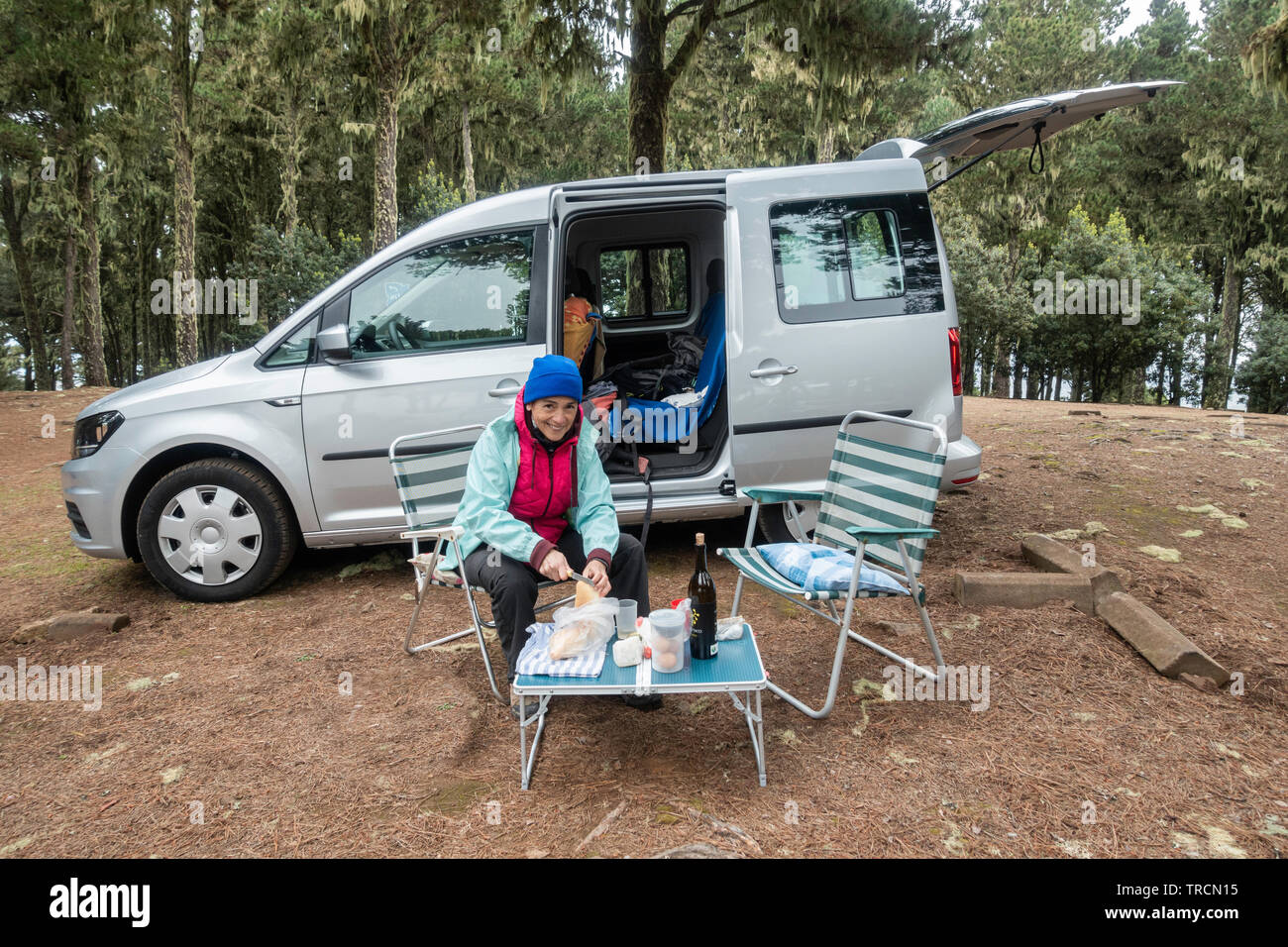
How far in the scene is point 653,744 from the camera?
9.50 ft

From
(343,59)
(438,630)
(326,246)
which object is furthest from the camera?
(343,59)

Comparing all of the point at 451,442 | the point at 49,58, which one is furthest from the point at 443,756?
the point at 49,58

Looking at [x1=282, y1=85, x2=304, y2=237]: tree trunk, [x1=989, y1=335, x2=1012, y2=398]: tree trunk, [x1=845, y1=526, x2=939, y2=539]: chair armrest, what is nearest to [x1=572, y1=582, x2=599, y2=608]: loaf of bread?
[x1=845, y1=526, x2=939, y2=539]: chair armrest

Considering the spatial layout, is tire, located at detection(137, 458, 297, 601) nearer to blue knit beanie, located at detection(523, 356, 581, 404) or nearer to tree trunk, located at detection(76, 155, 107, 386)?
blue knit beanie, located at detection(523, 356, 581, 404)

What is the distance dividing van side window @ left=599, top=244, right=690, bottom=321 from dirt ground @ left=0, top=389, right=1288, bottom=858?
2.37 m

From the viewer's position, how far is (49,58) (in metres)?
11.5

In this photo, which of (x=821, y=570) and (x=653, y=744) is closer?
(x=653, y=744)

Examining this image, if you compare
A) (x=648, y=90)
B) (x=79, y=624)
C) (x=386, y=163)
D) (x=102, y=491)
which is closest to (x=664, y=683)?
(x=79, y=624)

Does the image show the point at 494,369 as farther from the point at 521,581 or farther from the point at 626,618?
the point at 626,618

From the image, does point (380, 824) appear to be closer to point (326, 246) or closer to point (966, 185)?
point (326, 246)

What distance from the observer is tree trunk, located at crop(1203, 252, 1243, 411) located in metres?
21.8

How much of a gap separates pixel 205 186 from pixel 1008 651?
85.1 ft

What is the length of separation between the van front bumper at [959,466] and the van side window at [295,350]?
354cm

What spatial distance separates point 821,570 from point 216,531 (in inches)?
126
